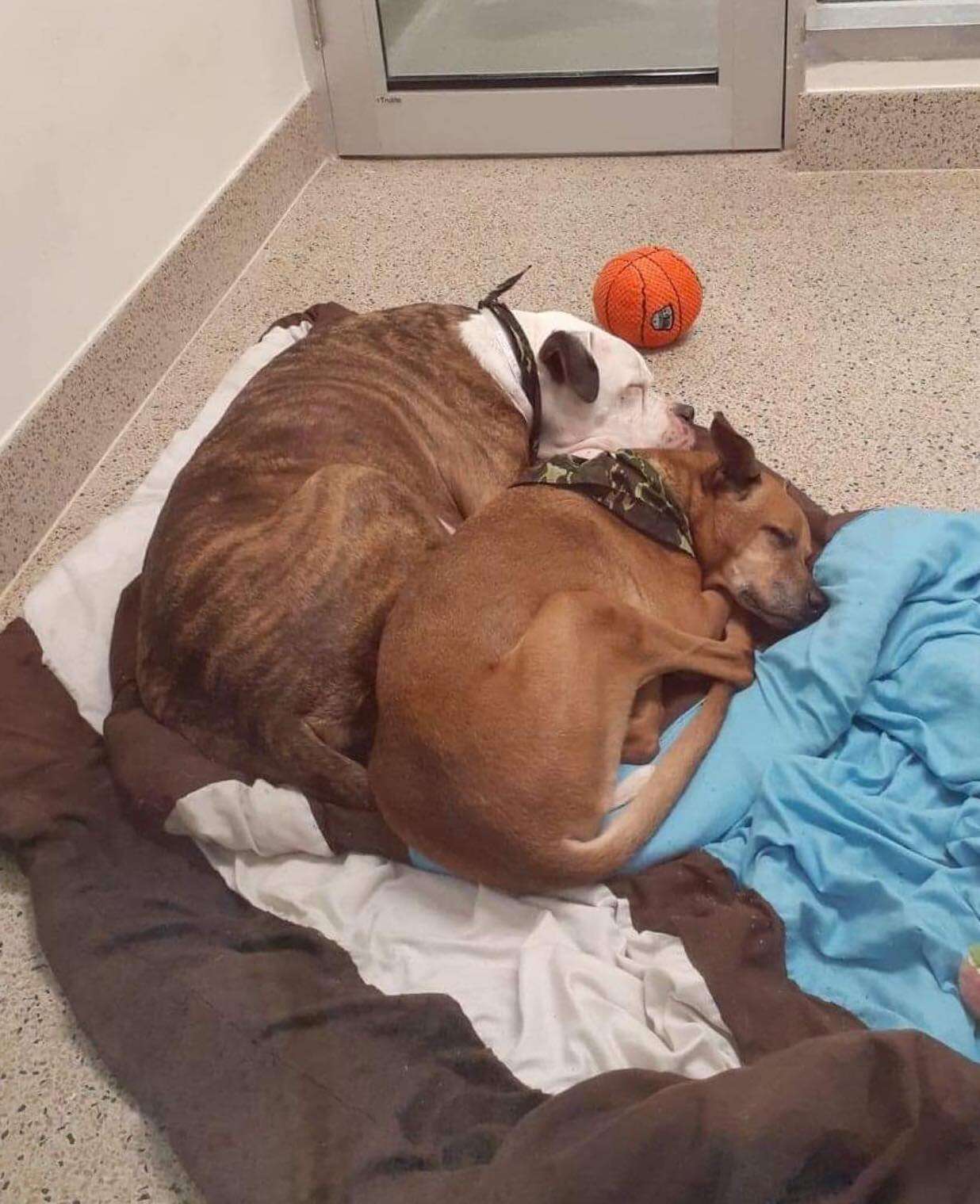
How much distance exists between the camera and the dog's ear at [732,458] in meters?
2.20

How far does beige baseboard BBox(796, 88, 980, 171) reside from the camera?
3881 millimetres

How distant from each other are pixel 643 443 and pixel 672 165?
A: 2.12m

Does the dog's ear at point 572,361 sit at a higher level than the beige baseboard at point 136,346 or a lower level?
higher

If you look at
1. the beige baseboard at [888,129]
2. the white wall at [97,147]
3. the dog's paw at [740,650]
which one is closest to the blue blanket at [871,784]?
the dog's paw at [740,650]

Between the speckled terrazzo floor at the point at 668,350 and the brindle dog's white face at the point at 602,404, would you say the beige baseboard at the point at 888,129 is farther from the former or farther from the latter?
the brindle dog's white face at the point at 602,404

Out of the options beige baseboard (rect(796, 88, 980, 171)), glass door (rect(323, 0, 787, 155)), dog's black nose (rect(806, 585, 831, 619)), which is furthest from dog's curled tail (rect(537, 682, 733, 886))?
glass door (rect(323, 0, 787, 155))

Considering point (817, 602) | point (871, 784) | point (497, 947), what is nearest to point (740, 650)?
point (817, 602)

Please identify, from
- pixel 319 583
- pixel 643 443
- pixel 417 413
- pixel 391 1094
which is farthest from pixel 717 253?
pixel 391 1094

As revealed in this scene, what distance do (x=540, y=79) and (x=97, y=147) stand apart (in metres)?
2.02

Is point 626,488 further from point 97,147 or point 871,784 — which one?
point 97,147

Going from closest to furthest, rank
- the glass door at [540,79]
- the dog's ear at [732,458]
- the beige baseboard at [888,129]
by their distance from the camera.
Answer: the dog's ear at [732,458] → the beige baseboard at [888,129] → the glass door at [540,79]

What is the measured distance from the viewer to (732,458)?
225cm

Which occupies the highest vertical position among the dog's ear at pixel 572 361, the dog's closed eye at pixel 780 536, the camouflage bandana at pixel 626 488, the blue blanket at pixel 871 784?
the dog's ear at pixel 572 361

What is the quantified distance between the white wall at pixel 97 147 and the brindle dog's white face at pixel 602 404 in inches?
46.4
